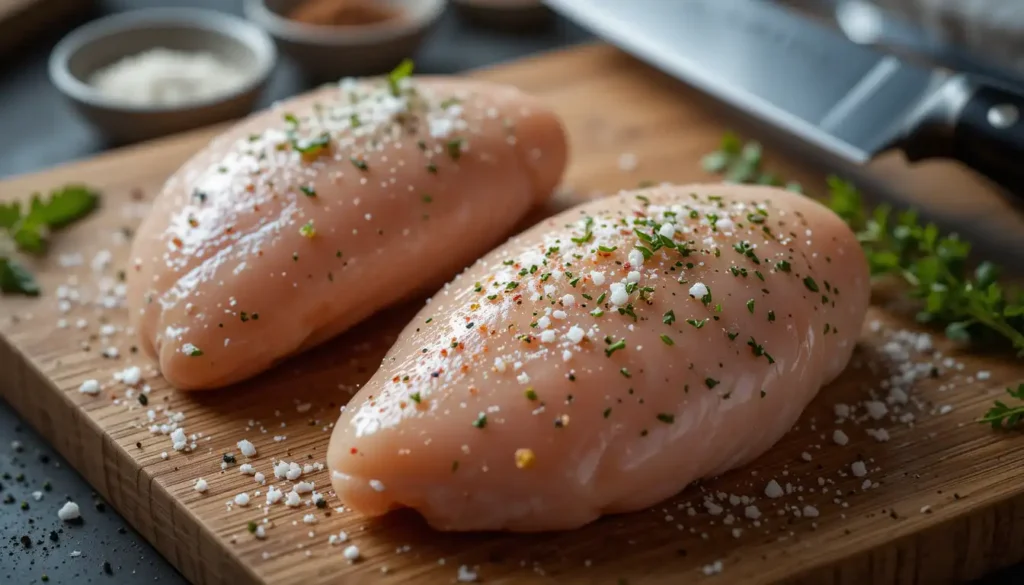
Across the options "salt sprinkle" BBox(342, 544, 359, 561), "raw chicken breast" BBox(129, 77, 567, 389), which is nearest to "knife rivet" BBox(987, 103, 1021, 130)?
"raw chicken breast" BBox(129, 77, 567, 389)

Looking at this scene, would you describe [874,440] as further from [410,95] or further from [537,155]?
[410,95]

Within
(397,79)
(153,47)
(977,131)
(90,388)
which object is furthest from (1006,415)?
(153,47)

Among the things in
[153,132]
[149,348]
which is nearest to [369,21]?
[153,132]

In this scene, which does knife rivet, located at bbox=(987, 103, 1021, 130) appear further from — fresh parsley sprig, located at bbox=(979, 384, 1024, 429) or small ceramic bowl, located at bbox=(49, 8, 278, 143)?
small ceramic bowl, located at bbox=(49, 8, 278, 143)

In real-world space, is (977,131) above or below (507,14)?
above

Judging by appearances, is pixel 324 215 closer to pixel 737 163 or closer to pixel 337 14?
pixel 737 163
